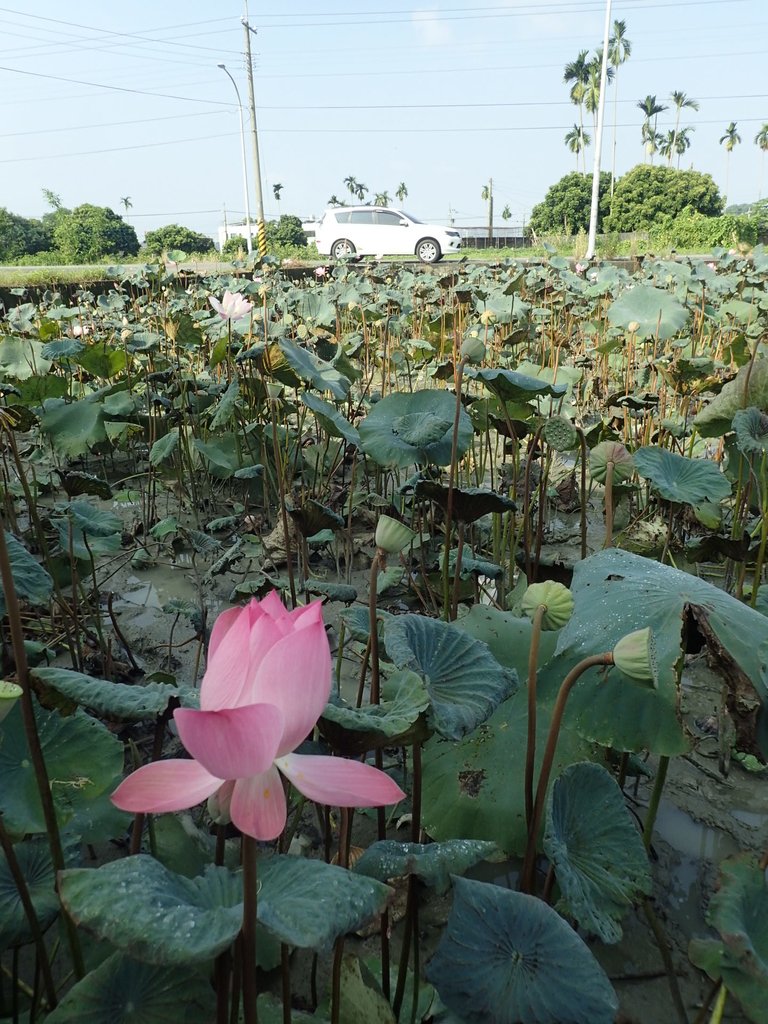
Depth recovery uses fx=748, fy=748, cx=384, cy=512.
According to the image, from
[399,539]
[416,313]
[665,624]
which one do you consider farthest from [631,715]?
[416,313]

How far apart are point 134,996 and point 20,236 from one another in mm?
41067

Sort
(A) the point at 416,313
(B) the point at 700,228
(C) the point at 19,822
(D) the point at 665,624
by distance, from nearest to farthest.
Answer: (C) the point at 19,822 → (D) the point at 665,624 → (A) the point at 416,313 → (B) the point at 700,228

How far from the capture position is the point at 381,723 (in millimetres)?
603

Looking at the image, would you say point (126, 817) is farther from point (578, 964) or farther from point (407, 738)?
point (578, 964)

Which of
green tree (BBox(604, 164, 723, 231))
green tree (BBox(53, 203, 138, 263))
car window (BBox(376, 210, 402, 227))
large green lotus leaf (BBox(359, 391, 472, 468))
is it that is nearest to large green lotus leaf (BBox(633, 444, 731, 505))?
large green lotus leaf (BBox(359, 391, 472, 468))

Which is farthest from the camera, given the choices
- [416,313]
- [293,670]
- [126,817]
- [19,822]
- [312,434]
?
[416,313]

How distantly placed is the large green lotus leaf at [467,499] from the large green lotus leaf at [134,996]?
0.86 meters

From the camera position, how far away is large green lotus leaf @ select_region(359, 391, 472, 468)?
4.89 ft

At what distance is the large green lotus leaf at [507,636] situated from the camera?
116cm

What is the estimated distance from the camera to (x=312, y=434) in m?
3.81

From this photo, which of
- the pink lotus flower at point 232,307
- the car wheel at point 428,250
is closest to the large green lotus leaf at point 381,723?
the pink lotus flower at point 232,307

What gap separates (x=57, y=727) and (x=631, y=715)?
659mm

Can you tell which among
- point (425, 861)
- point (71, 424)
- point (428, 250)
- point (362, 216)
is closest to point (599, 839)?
point (425, 861)

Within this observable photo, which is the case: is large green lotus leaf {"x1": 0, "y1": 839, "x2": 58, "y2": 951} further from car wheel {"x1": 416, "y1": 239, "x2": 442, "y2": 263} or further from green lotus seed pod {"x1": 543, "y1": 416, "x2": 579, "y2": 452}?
car wheel {"x1": 416, "y1": 239, "x2": 442, "y2": 263}
